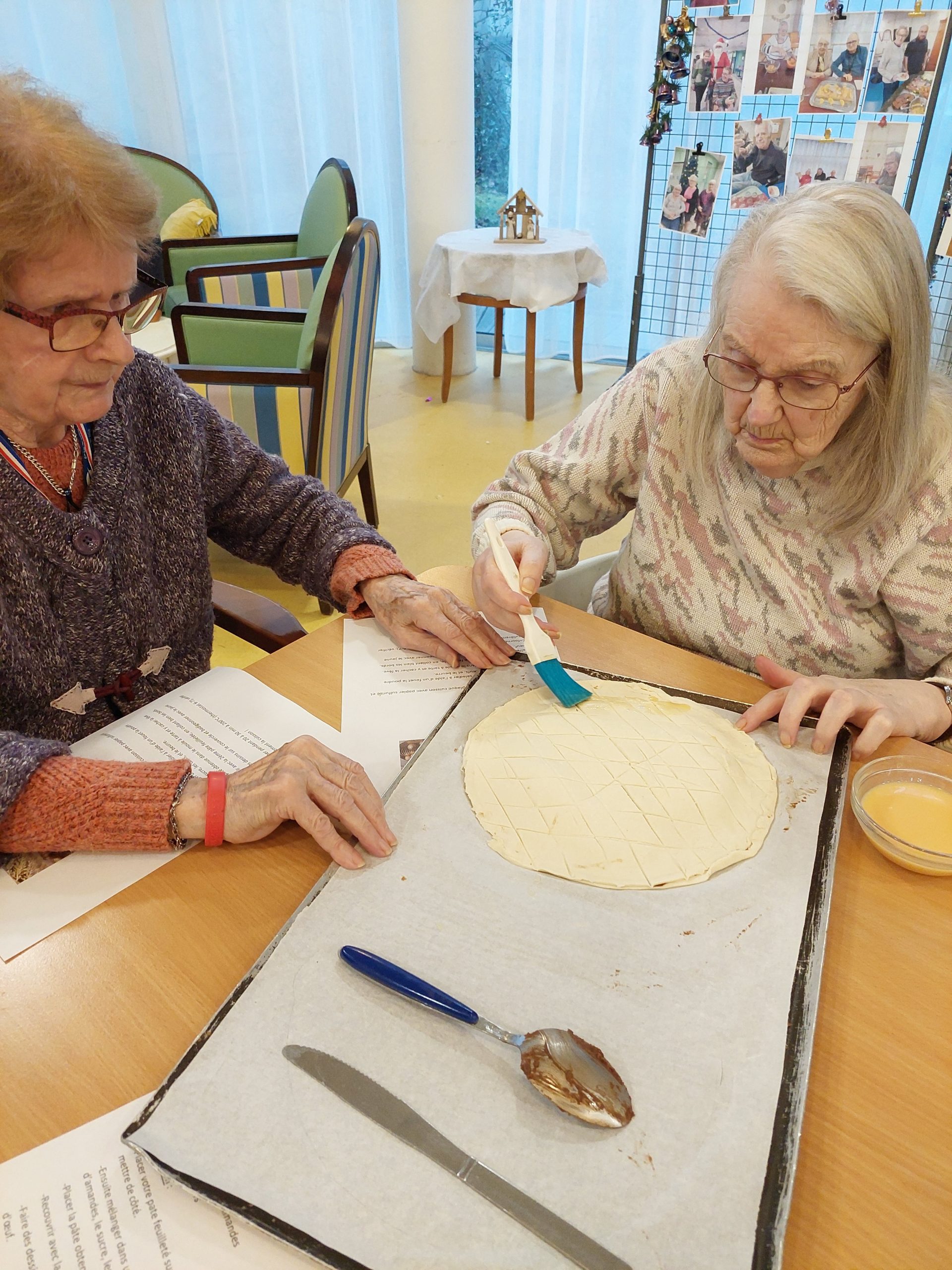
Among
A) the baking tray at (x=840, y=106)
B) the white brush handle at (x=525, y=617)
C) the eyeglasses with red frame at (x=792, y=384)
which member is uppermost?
the baking tray at (x=840, y=106)

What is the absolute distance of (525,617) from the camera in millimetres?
1152

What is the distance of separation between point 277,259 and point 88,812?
3456mm

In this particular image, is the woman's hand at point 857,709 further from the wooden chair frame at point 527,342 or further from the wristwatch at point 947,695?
the wooden chair frame at point 527,342

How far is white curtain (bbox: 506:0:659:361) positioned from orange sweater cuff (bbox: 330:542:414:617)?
357cm

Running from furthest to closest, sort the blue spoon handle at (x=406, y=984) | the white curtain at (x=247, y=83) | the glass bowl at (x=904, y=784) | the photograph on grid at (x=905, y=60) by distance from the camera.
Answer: the white curtain at (x=247, y=83), the photograph on grid at (x=905, y=60), the glass bowl at (x=904, y=784), the blue spoon handle at (x=406, y=984)

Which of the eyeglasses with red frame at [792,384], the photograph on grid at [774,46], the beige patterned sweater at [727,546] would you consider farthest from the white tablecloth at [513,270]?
the eyeglasses with red frame at [792,384]

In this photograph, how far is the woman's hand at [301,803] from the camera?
860 millimetres

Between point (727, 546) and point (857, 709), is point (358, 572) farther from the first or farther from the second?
point (857, 709)

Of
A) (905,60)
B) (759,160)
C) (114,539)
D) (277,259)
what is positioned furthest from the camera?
(277,259)

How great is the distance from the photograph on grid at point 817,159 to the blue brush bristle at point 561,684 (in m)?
2.84

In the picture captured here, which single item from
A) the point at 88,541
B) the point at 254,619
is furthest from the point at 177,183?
the point at 88,541

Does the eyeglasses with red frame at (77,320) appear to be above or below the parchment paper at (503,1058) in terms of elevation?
above

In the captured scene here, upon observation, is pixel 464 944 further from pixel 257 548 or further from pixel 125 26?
pixel 125 26

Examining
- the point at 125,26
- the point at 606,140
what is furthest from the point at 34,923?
the point at 125,26
